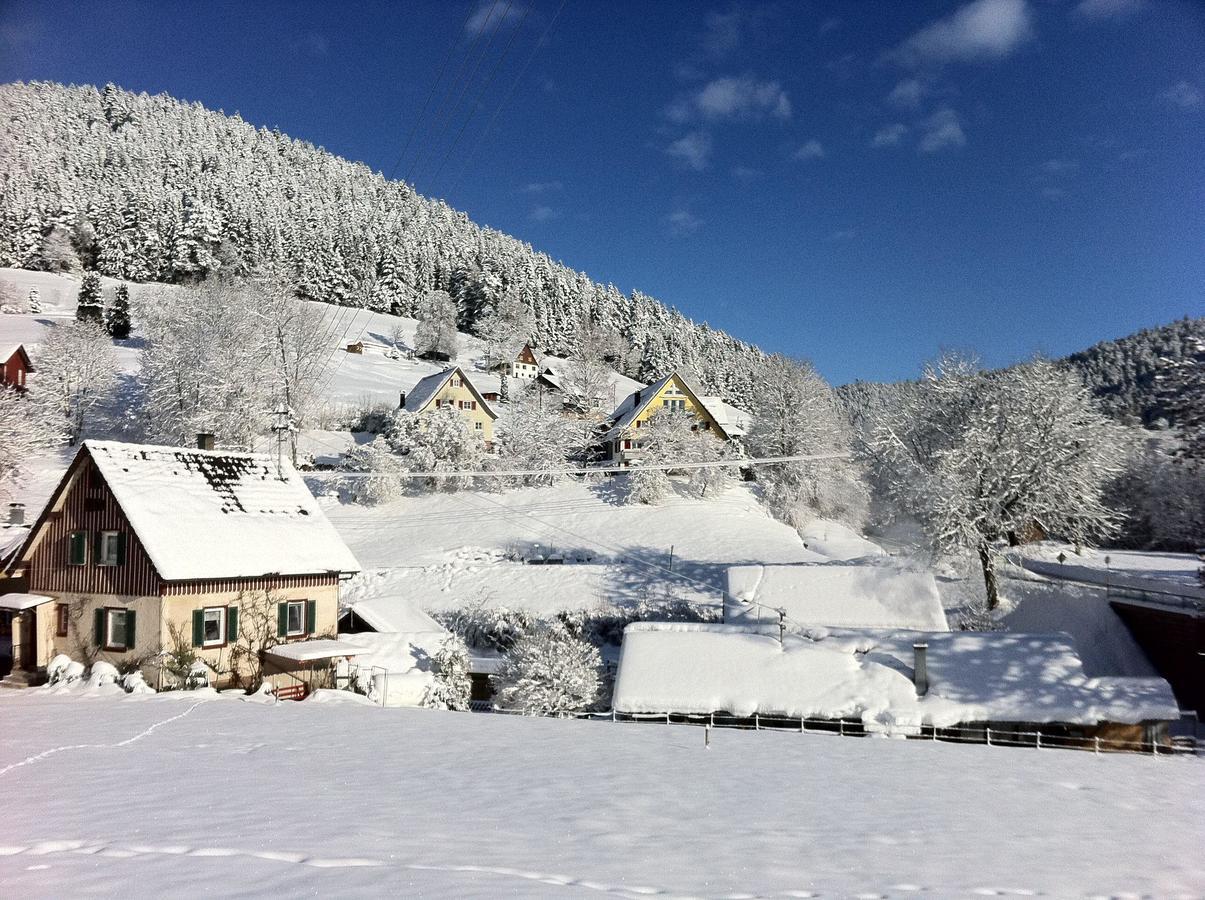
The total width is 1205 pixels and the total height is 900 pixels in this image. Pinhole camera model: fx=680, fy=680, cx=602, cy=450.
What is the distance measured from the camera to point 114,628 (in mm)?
19844

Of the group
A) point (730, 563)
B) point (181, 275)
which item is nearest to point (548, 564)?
point (730, 563)

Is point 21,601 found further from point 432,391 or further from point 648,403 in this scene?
point 648,403

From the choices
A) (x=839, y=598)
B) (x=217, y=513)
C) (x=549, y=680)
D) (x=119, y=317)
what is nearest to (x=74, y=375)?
(x=119, y=317)

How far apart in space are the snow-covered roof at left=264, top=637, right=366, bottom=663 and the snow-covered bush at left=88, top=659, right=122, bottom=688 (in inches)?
151

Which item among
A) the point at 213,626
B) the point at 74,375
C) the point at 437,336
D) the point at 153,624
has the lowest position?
the point at 213,626

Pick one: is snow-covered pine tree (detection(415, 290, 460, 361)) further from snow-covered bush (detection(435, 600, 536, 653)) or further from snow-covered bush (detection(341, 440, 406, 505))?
snow-covered bush (detection(435, 600, 536, 653))

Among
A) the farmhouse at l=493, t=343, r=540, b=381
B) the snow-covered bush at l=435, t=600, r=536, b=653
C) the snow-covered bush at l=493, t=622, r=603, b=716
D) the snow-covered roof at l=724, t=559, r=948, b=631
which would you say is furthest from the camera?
the farmhouse at l=493, t=343, r=540, b=381

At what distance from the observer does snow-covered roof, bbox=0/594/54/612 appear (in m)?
19.8

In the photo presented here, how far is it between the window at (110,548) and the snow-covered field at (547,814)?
6.48 meters

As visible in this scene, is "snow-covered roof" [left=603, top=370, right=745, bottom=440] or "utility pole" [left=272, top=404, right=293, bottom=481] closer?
"utility pole" [left=272, top=404, right=293, bottom=481]

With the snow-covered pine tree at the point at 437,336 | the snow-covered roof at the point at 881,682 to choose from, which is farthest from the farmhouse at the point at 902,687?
the snow-covered pine tree at the point at 437,336

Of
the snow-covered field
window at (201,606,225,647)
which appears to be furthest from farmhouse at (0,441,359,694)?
the snow-covered field

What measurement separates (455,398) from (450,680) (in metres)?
45.0

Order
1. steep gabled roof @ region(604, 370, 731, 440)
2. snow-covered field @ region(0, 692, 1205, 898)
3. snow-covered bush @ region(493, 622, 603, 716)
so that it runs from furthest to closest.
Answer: steep gabled roof @ region(604, 370, 731, 440), snow-covered bush @ region(493, 622, 603, 716), snow-covered field @ region(0, 692, 1205, 898)
